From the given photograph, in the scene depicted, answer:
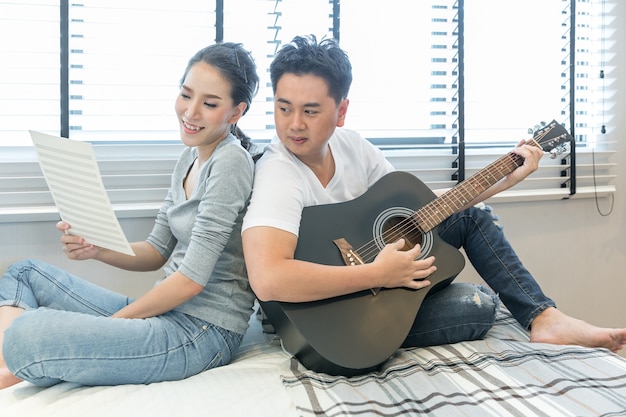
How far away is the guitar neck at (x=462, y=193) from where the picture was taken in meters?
1.69

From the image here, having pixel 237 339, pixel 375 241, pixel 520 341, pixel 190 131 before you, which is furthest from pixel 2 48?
pixel 520 341

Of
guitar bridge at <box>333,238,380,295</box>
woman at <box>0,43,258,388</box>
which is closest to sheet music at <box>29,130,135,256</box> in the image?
woman at <box>0,43,258,388</box>

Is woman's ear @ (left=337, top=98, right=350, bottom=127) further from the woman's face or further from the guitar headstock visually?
the guitar headstock

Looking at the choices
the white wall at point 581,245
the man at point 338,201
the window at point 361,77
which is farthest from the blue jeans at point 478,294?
the white wall at point 581,245

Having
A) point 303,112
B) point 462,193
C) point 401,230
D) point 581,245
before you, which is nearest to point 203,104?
point 303,112

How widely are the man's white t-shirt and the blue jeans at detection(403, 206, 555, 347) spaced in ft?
1.01

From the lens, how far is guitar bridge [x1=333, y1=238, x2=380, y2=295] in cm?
155

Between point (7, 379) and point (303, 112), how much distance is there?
3.10 ft

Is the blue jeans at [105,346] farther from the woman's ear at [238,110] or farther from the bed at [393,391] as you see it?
the woman's ear at [238,110]

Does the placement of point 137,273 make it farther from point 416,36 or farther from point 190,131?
point 416,36

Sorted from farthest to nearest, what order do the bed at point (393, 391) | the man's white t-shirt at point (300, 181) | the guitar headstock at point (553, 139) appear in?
the guitar headstock at point (553, 139)
the man's white t-shirt at point (300, 181)
the bed at point (393, 391)

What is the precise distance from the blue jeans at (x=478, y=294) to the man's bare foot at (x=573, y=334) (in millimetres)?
49

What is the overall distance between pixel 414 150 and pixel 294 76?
104 cm

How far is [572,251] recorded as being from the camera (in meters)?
2.72
